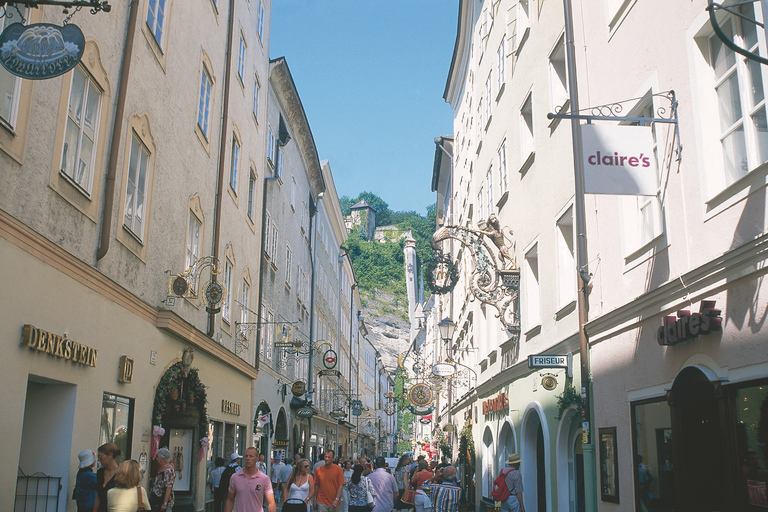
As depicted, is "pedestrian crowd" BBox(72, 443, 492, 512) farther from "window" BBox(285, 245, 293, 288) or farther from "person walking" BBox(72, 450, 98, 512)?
"window" BBox(285, 245, 293, 288)

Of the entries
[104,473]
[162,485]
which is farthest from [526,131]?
[104,473]

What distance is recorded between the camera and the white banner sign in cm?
802

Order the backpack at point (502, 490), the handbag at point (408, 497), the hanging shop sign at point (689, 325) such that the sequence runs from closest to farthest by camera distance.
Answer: the hanging shop sign at point (689, 325), the backpack at point (502, 490), the handbag at point (408, 497)

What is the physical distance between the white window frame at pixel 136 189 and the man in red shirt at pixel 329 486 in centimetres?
491

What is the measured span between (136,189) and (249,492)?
5.59 meters

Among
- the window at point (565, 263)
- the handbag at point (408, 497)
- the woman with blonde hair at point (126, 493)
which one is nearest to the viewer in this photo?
the woman with blonde hair at point (126, 493)

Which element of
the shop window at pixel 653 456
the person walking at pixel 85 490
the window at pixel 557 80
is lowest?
the person walking at pixel 85 490

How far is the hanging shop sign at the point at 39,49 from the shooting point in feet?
20.5

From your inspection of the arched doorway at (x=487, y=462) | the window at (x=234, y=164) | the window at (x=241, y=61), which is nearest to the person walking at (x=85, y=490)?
the window at (x=234, y=164)

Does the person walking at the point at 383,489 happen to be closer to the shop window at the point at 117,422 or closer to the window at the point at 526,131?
the shop window at the point at 117,422

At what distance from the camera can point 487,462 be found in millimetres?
21766

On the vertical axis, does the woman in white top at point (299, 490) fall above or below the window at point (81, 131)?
below

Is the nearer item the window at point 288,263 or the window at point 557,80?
the window at point 557,80

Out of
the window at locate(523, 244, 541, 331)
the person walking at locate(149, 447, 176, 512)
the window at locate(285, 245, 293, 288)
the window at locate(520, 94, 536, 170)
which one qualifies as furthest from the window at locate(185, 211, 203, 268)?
the window at locate(285, 245, 293, 288)
